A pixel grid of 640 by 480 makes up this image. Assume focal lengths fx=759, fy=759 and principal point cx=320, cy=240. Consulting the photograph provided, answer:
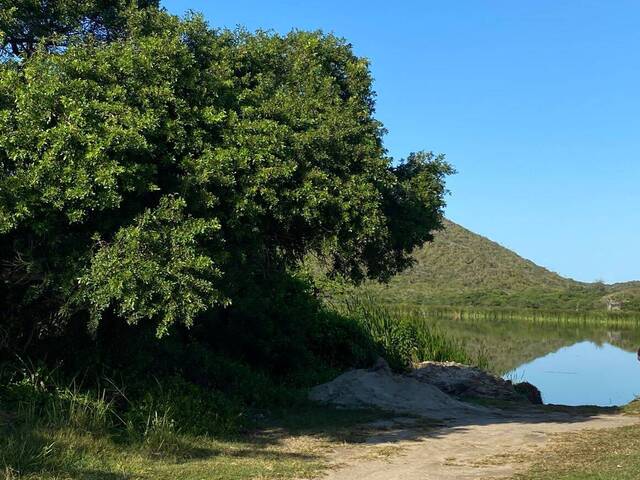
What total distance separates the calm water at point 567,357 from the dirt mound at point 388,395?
9942 mm

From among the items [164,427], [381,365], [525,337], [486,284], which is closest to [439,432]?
[164,427]

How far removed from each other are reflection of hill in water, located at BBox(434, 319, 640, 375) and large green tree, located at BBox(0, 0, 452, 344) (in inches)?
866

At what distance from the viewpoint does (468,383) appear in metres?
21.5

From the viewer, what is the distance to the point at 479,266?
10644 centimetres

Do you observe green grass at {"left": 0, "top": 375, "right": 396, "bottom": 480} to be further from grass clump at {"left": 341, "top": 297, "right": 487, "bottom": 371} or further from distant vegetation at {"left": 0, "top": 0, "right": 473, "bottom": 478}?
grass clump at {"left": 341, "top": 297, "right": 487, "bottom": 371}

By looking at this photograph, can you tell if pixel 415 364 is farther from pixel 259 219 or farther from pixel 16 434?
pixel 16 434

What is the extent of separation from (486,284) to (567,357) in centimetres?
6000

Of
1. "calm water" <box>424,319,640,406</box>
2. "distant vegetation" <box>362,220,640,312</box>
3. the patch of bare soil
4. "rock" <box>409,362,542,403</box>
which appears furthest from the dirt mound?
"distant vegetation" <box>362,220,640,312</box>

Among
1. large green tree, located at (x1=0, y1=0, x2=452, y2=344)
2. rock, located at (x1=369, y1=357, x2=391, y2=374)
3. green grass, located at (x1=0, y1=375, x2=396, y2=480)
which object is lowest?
green grass, located at (x1=0, y1=375, x2=396, y2=480)

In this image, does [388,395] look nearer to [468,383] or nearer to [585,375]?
[468,383]

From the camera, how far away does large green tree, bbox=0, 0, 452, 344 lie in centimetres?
995

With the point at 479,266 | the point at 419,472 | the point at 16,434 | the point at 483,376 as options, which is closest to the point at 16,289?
the point at 16,434

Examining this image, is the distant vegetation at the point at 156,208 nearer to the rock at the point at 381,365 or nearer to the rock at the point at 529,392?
the rock at the point at 381,365

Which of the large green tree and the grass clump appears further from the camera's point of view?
the grass clump
